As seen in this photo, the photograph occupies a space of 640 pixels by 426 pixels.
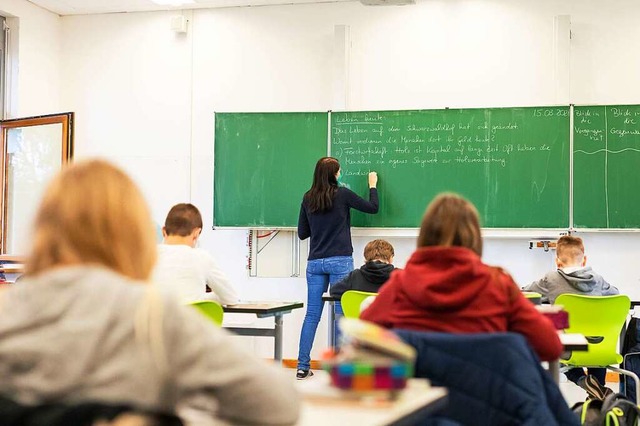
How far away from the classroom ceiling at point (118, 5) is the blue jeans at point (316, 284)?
7.56ft

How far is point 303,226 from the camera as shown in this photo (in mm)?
6359

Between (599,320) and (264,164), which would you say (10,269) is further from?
(599,320)

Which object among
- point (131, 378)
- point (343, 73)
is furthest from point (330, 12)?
point (131, 378)

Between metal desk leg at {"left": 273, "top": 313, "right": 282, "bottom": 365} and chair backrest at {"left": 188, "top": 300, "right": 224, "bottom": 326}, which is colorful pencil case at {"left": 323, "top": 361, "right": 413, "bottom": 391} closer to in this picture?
chair backrest at {"left": 188, "top": 300, "right": 224, "bottom": 326}

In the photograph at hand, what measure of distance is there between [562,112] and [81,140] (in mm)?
4254

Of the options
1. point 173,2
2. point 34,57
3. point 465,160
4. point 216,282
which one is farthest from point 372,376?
point 34,57

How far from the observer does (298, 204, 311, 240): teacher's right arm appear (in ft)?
20.8

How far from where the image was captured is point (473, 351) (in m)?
1.98

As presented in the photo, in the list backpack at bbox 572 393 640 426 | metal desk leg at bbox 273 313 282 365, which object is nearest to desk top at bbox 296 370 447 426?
backpack at bbox 572 393 640 426

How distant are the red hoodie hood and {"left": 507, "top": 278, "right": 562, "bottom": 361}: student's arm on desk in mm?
120

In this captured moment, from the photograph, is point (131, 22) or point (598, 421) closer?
point (598, 421)

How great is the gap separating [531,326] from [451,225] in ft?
1.17

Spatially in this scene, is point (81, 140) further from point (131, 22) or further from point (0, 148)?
point (131, 22)

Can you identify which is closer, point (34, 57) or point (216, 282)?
point (216, 282)
